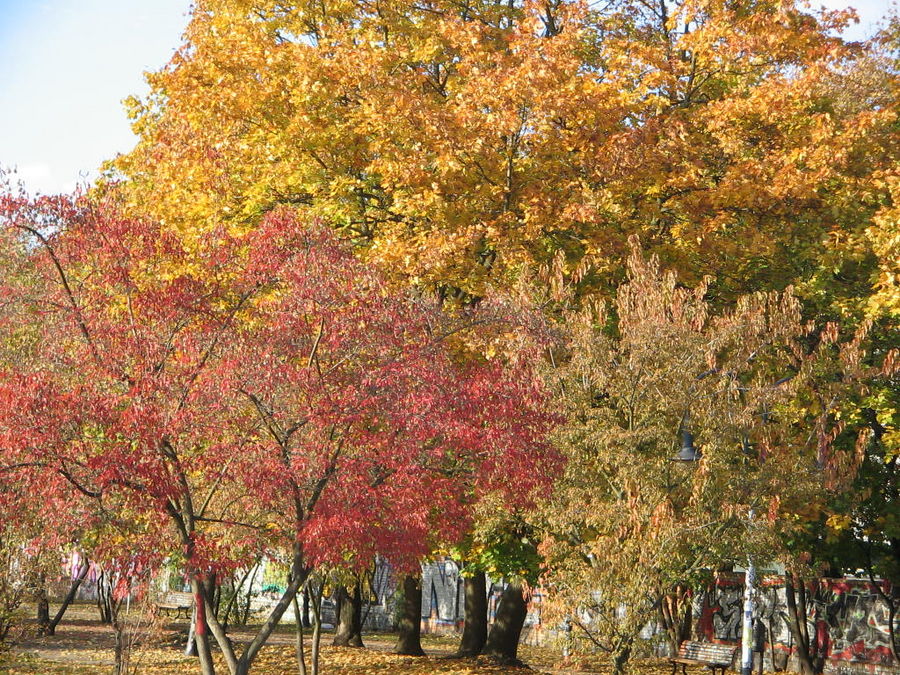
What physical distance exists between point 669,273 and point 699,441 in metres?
2.27

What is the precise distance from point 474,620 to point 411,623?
2192mm

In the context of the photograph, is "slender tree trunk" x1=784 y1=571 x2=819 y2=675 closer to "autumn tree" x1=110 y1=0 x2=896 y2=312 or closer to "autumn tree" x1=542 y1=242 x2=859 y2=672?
"autumn tree" x1=110 y1=0 x2=896 y2=312

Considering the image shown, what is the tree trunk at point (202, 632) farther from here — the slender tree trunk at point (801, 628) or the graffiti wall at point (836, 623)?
the slender tree trunk at point (801, 628)

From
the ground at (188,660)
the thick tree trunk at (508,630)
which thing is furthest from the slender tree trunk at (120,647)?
the thick tree trunk at (508,630)

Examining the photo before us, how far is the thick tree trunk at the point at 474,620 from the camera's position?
23000 millimetres

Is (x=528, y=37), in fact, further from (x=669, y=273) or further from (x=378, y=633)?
(x=378, y=633)

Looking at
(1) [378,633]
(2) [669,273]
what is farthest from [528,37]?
(1) [378,633]

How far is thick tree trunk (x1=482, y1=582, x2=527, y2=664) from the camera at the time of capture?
2145 centimetres

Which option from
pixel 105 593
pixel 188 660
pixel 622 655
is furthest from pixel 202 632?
pixel 105 593

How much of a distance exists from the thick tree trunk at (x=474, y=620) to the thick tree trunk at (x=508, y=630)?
37.3 inches

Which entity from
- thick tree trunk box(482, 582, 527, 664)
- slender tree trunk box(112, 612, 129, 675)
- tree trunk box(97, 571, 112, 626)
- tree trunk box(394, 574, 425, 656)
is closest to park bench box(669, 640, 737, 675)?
thick tree trunk box(482, 582, 527, 664)

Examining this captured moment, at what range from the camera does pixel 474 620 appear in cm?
2348

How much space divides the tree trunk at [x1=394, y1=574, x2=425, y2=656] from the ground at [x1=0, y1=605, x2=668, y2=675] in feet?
1.53

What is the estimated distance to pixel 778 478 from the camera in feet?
44.4
